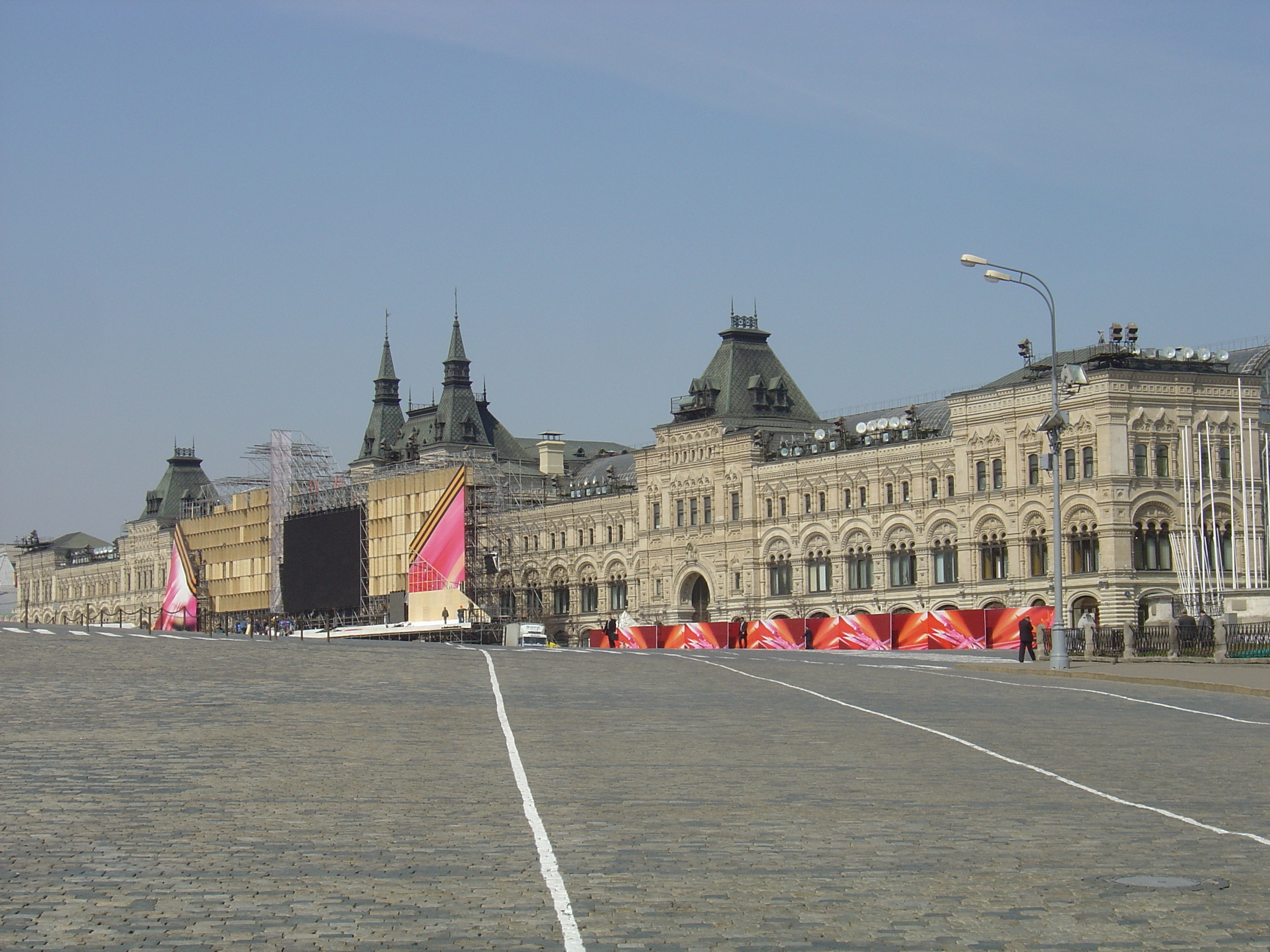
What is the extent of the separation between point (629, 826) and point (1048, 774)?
6.07 m

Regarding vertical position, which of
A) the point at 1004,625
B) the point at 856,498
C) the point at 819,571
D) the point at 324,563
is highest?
the point at 856,498

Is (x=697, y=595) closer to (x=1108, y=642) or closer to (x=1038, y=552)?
(x=1038, y=552)

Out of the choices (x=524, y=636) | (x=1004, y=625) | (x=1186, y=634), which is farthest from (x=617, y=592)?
(x=1186, y=634)

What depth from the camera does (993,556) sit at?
8231 centimetres

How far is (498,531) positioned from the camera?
114500 mm

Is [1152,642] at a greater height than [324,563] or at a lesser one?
lesser

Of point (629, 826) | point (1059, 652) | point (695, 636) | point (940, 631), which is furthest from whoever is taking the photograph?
point (695, 636)

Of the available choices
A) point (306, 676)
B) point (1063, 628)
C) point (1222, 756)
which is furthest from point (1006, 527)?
point (1222, 756)

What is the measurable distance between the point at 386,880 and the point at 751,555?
86.5 meters

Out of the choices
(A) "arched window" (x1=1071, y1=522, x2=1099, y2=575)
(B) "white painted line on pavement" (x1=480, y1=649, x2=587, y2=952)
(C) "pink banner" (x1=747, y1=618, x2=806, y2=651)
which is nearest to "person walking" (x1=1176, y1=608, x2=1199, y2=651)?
(B) "white painted line on pavement" (x1=480, y1=649, x2=587, y2=952)

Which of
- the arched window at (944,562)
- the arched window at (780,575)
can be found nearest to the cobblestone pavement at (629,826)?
the arched window at (944,562)

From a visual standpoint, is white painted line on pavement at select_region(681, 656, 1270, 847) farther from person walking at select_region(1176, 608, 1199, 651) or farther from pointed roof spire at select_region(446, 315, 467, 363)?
pointed roof spire at select_region(446, 315, 467, 363)

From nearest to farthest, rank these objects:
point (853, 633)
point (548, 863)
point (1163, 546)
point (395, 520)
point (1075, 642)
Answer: point (548, 863)
point (1075, 642)
point (853, 633)
point (1163, 546)
point (395, 520)

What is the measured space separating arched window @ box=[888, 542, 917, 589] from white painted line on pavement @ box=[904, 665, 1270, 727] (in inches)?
1812
